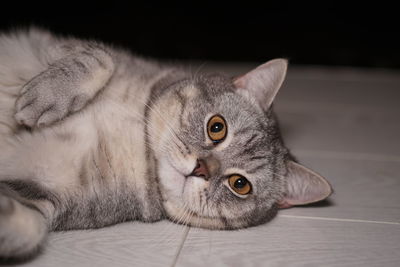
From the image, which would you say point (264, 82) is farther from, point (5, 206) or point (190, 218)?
point (5, 206)

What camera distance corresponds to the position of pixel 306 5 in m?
A: 4.80

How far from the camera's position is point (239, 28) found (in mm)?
5008

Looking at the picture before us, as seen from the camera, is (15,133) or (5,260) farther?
(15,133)

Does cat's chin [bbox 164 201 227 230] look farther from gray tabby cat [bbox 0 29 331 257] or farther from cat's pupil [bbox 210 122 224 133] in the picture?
cat's pupil [bbox 210 122 224 133]

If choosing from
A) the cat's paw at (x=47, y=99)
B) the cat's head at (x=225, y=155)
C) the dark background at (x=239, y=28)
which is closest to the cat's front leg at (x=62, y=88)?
the cat's paw at (x=47, y=99)

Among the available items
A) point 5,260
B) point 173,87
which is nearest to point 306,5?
point 173,87

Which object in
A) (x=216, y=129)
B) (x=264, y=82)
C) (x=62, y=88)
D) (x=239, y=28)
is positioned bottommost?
(x=216, y=129)

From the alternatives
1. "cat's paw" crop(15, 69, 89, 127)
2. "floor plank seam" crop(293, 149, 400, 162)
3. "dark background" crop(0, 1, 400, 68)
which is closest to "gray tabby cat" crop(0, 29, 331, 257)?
"cat's paw" crop(15, 69, 89, 127)

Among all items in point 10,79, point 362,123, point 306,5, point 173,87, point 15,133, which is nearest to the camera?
point 15,133

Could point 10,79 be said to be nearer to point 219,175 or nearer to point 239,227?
point 219,175

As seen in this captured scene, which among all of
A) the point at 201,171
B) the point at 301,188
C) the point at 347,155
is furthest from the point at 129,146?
the point at 347,155

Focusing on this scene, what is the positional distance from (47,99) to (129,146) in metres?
0.40

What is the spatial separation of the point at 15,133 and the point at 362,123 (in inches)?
103

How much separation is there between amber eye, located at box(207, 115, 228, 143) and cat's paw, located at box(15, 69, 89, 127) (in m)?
0.60
